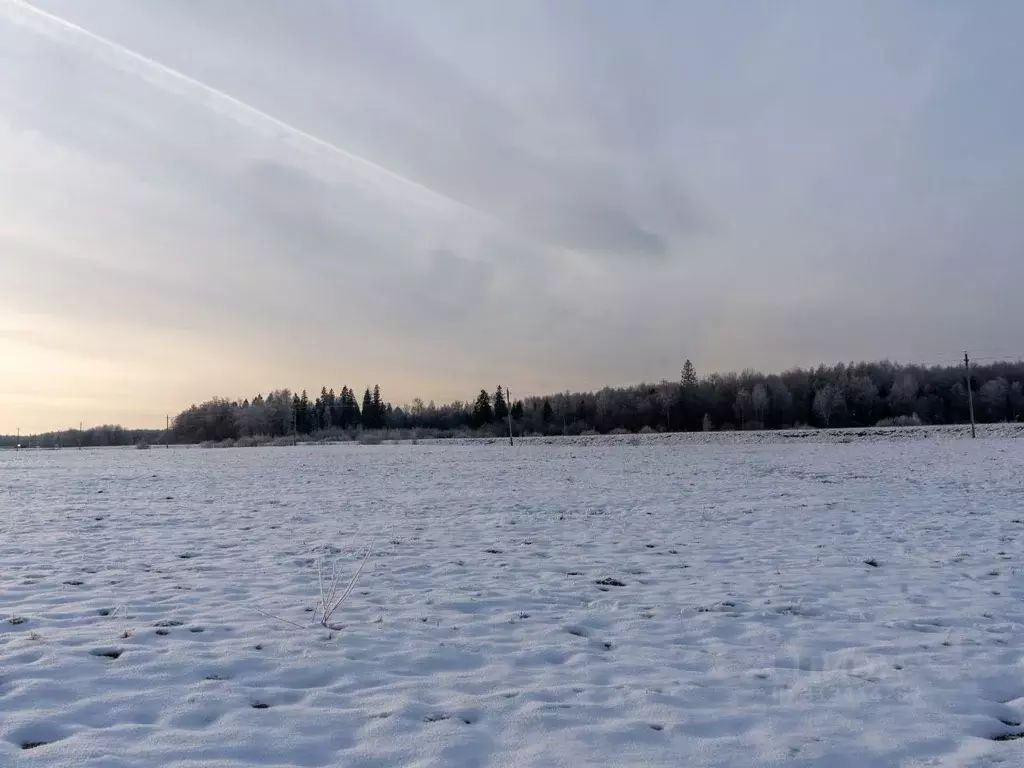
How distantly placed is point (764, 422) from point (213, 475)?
9957 centimetres

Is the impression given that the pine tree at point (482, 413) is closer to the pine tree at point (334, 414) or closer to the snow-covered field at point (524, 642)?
the pine tree at point (334, 414)

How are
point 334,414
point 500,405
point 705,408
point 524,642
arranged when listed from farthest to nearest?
point 334,414 < point 500,405 < point 705,408 < point 524,642

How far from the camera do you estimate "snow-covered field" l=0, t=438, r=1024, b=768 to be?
4.00 meters

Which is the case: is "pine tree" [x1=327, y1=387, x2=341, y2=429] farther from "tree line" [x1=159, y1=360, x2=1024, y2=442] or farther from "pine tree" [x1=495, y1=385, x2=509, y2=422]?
"pine tree" [x1=495, y1=385, x2=509, y2=422]

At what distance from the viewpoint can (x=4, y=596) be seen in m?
7.34

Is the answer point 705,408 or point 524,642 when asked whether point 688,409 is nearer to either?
point 705,408

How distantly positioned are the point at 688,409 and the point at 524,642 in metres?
114

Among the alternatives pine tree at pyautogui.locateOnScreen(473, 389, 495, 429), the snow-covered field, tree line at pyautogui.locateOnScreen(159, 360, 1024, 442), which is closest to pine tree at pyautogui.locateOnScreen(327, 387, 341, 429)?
tree line at pyautogui.locateOnScreen(159, 360, 1024, 442)

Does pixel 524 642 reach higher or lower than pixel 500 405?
lower

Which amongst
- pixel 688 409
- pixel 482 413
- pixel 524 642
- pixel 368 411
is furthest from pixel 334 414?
pixel 524 642

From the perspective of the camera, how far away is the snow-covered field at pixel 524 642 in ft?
13.1

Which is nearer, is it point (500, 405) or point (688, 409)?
point (688, 409)

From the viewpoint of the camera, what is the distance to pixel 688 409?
11538 centimetres

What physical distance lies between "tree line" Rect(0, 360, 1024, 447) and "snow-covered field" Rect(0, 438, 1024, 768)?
78.8 metres
